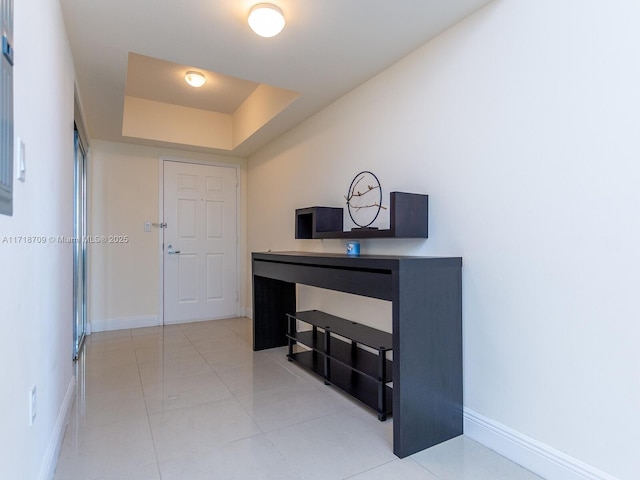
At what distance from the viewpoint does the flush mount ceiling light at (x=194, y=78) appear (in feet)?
10.8

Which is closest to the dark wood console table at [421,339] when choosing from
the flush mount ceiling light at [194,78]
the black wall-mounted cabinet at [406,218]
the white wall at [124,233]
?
the black wall-mounted cabinet at [406,218]

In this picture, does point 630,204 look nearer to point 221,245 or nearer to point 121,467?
point 121,467

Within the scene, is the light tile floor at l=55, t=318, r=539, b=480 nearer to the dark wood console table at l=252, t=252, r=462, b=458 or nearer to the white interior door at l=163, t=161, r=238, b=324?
the dark wood console table at l=252, t=252, r=462, b=458

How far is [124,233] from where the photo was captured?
168 inches

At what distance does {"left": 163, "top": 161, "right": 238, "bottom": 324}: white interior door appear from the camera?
452 centimetres

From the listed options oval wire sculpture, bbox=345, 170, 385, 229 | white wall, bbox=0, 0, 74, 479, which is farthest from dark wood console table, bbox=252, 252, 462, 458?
white wall, bbox=0, 0, 74, 479

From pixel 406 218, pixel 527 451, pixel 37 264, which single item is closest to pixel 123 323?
pixel 37 264

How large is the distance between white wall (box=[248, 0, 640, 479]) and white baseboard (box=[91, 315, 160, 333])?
343 cm

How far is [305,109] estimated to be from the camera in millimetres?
3186

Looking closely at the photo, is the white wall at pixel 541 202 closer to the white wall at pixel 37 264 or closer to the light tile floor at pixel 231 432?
the light tile floor at pixel 231 432

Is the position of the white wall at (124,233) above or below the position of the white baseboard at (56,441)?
above

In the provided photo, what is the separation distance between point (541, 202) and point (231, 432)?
191 centimetres

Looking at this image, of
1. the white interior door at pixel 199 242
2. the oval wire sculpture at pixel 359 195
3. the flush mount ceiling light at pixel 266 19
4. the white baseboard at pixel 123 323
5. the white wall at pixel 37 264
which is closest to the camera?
the white wall at pixel 37 264

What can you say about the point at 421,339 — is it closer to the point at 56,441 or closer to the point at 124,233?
the point at 56,441
